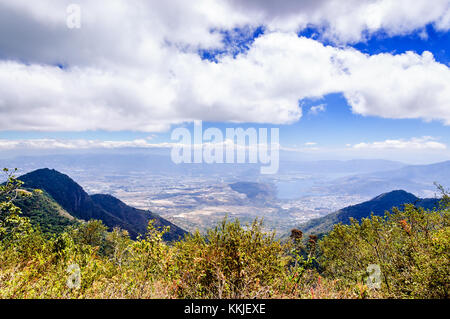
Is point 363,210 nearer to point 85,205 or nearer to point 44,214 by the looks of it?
point 44,214

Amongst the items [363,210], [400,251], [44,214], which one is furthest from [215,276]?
[363,210]

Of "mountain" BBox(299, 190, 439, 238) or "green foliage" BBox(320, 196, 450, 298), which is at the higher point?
"green foliage" BBox(320, 196, 450, 298)

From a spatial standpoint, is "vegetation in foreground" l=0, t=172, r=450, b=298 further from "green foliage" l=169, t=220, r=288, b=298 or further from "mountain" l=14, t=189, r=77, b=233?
"mountain" l=14, t=189, r=77, b=233

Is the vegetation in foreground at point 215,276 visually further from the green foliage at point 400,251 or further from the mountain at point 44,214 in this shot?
the mountain at point 44,214

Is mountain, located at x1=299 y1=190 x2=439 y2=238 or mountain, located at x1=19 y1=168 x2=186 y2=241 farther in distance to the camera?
mountain, located at x1=299 y1=190 x2=439 y2=238

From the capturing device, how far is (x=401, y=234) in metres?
15.8

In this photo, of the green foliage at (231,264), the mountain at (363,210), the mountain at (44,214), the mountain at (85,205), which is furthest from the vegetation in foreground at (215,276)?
the mountain at (363,210)

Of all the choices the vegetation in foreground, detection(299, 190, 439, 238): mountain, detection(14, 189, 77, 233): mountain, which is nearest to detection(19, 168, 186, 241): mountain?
detection(14, 189, 77, 233): mountain

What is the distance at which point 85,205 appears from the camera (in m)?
120

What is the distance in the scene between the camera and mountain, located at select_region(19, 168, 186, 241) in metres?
107

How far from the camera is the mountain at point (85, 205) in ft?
352

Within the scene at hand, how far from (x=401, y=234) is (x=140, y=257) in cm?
1905

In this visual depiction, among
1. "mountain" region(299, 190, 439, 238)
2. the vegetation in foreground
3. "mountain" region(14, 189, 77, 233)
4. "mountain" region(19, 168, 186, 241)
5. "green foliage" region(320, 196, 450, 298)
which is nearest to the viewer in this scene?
the vegetation in foreground
